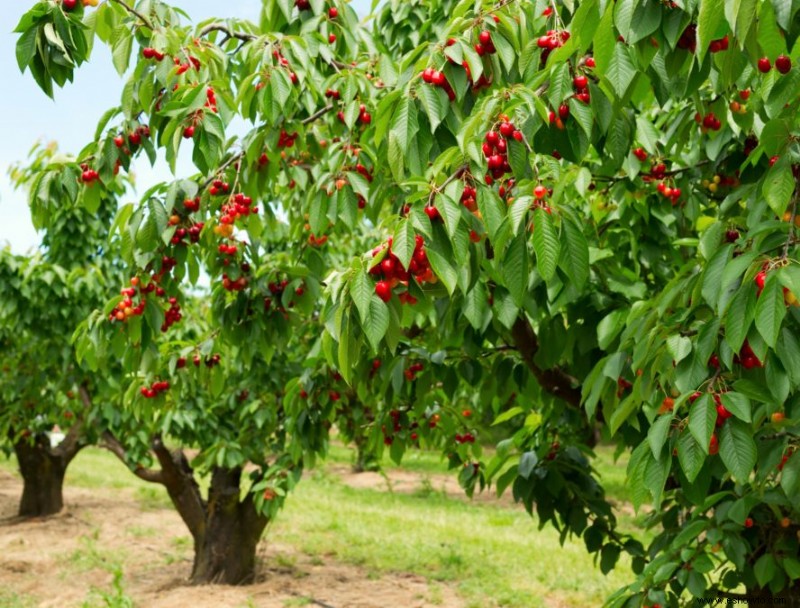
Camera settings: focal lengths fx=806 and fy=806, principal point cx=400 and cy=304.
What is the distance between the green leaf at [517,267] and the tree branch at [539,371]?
1184 mm

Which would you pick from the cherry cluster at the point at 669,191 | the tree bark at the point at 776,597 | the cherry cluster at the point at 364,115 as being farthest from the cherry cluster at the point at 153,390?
the tree bark at the point at 776,597

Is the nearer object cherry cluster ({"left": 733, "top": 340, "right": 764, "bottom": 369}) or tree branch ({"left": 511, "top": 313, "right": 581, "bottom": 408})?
cherry cluster ({"left": 733, "top": 340, "right": 764, "bottom": 369})

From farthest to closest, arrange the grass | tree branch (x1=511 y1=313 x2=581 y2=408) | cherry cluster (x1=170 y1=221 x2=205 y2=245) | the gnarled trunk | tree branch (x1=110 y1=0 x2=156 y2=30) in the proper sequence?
1. the gnarled trunk
2. the grass
3. tree branch (x1=511 y1=313 x2=581 y2=408)
4. cherry cluster (x1=170 y1=221 x2=205 y2=245)
5. tree branch (x1=110 y1=0 x2=156 y2=30)

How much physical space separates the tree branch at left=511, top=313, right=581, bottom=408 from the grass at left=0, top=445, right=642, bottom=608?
3.94 meters

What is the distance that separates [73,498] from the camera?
42.4 ft

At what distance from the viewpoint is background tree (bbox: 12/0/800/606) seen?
1528mm

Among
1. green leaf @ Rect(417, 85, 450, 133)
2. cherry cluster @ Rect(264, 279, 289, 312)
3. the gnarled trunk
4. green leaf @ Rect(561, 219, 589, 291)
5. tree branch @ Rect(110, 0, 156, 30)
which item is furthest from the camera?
the gnarled trunk

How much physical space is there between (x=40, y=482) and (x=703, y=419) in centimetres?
1119

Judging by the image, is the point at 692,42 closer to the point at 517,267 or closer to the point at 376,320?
the point at 517,267

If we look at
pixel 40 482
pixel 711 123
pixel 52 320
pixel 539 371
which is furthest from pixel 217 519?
pixel 711 123

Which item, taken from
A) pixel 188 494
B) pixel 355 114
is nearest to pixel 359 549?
pixel 188 494

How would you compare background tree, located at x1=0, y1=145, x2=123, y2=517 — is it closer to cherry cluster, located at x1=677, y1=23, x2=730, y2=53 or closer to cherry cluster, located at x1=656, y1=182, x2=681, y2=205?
cherry cluster, located at x1=656, y1=182, x2=681, y2=205

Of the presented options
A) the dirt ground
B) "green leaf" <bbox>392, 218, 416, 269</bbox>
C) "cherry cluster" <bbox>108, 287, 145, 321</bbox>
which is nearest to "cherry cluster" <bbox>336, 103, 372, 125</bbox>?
"cherry cluster" <bbox>108, 287, 145, 321</bbox>

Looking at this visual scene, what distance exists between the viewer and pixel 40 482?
11.0 metres
